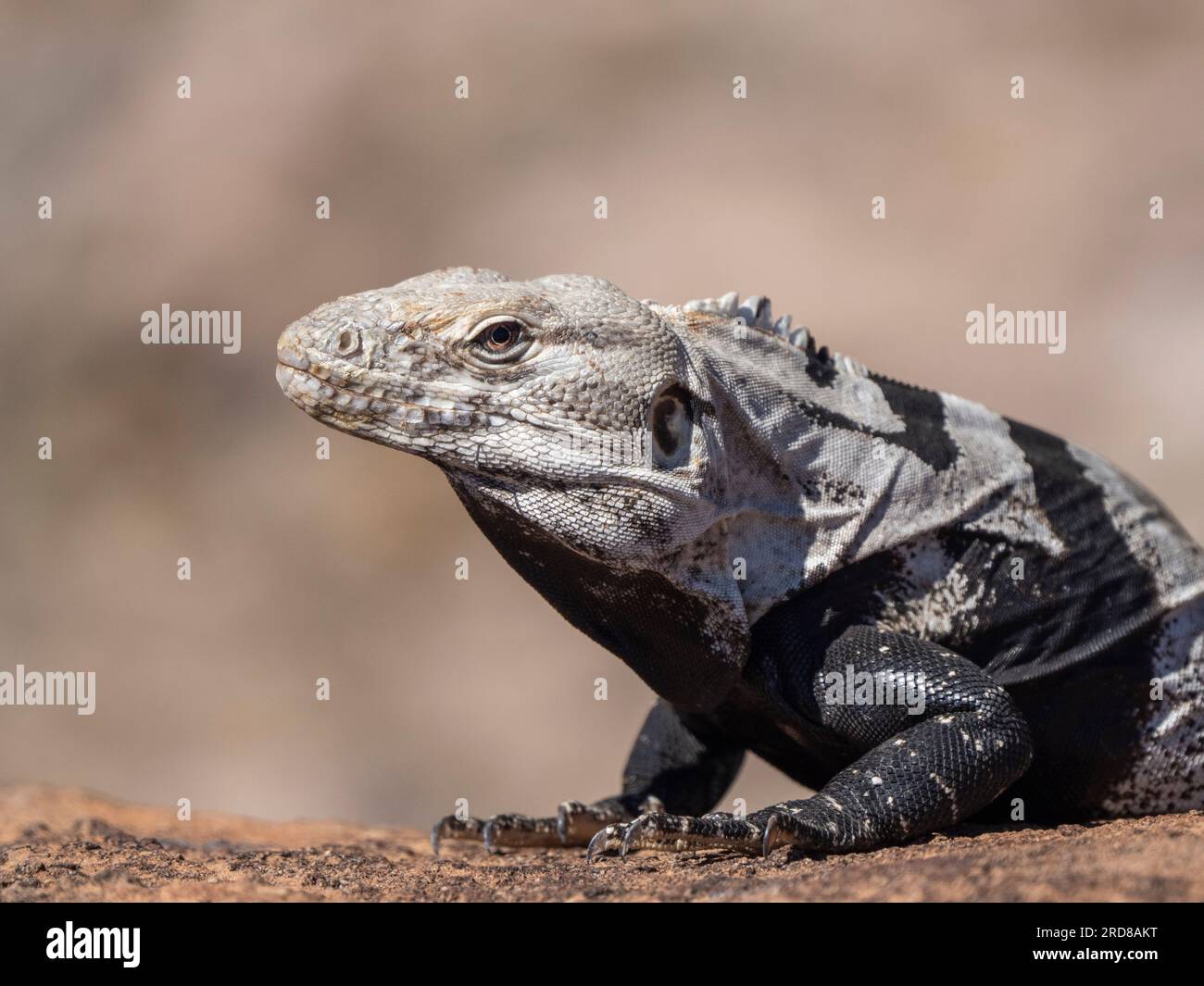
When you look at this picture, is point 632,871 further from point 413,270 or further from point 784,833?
point 413,270

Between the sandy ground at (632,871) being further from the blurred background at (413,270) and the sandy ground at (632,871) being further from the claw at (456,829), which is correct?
the blurred background at (413,270)

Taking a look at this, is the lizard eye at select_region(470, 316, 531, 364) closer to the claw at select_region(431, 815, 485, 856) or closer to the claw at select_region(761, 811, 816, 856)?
the claw at select_region(761, 811, 816, 856)

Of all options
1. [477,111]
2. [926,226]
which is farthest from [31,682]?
[926,226]

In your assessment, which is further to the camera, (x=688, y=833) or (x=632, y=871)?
(x=632, y=871)

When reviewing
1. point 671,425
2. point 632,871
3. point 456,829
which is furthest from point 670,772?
point 671,425

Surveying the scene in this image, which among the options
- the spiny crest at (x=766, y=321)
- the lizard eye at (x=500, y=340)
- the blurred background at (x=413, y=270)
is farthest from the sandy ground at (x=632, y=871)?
the blurred background at (x=413, y=270)

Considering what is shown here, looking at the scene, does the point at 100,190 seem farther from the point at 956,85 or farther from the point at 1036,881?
the point at 1036,881
